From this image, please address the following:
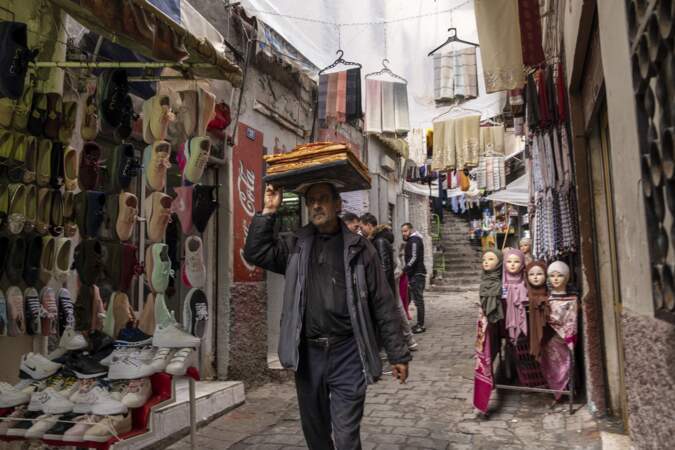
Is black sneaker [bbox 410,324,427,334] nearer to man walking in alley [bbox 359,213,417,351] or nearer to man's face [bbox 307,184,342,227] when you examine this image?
man walking in alley [bbox 359,213,417,351]

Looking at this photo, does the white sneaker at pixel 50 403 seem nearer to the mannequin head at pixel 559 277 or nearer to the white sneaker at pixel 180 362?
the white sneaker at pixel 180 362

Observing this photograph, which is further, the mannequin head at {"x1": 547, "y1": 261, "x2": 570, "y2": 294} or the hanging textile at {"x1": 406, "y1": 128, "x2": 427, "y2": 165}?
the hanging textile at {"x1": 406, "y1": 128, "x2": 427, "y2": 165}

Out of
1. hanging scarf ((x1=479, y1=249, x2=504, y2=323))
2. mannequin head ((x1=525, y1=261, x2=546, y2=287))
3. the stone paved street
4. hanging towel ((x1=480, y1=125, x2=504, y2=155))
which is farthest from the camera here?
hanging towel ((x1=480, y1=125, x2=504, y2=155))

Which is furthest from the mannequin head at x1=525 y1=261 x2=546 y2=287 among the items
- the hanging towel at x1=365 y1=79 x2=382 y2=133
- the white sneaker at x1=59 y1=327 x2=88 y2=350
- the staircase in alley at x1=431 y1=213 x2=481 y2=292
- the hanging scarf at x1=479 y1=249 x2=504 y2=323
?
the staircase in alley at x1=431 y1=213 x2=481 y2=292

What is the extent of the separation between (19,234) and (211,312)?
321 cm

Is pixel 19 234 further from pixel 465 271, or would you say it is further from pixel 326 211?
pixel 465 271

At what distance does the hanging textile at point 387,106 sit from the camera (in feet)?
30.0

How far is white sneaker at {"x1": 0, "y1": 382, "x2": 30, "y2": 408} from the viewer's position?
8.87 feet

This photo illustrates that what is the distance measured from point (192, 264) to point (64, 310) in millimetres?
881

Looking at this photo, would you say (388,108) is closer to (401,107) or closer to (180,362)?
(401,107)

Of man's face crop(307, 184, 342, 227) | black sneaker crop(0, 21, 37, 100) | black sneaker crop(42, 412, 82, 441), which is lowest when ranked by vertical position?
black sneaker crop(42, 412, 82, 441)

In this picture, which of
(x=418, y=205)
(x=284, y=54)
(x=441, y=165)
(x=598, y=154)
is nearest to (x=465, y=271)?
(x=418, y=205)

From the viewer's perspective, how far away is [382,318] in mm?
3135

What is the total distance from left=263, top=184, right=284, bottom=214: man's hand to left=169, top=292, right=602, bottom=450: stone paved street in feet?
7.49
